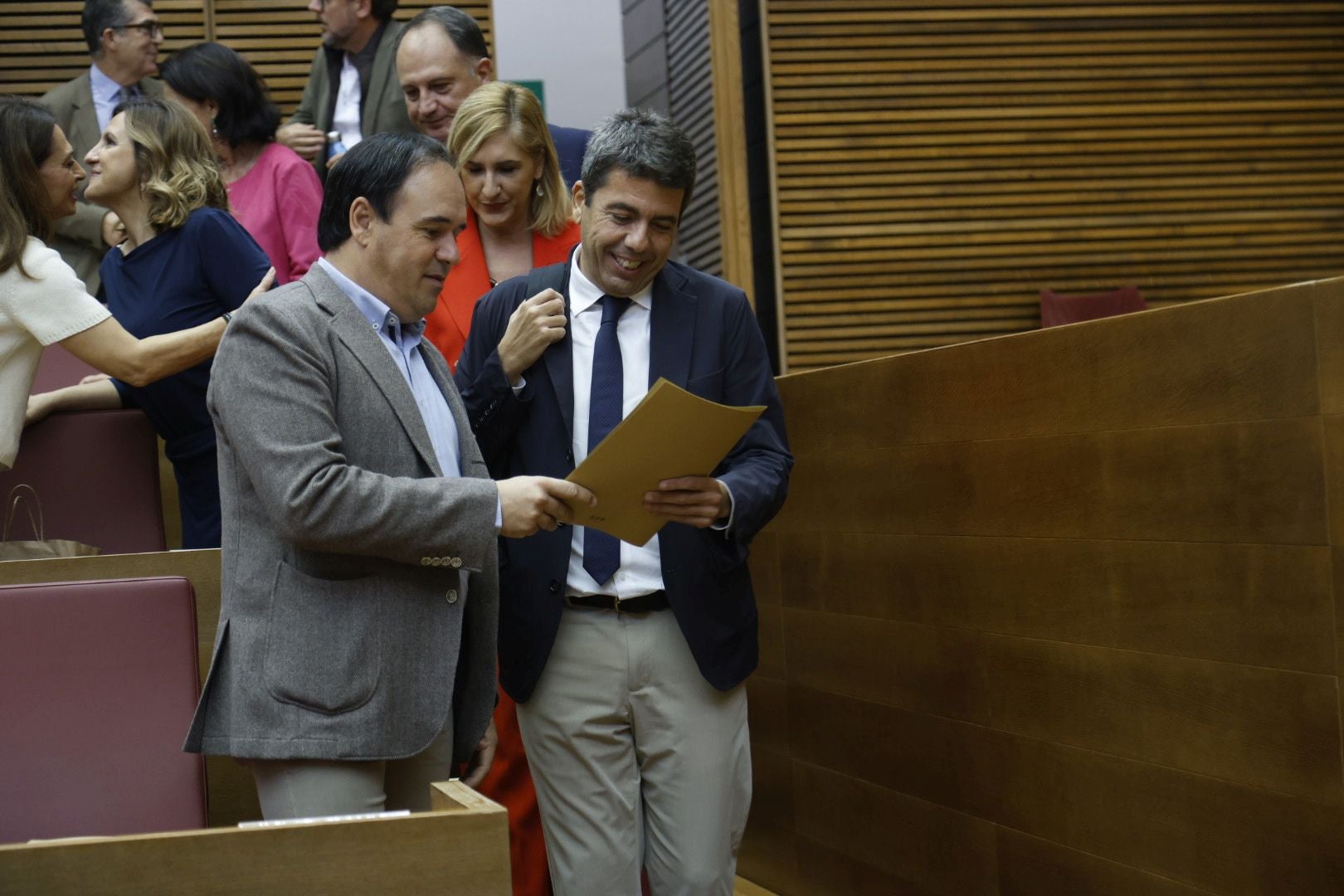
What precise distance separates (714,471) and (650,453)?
0.52 m

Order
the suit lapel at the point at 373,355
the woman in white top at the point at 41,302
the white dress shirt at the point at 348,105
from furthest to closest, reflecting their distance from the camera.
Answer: the white dress shirt at the point at 348,105 < the woman in white top at the point at 41,302 < the suit lapel at the point at 373,355

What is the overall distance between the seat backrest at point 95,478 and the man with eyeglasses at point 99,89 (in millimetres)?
1120

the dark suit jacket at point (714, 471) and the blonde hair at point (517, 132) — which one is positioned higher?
the blonde hair at point (517, 132)

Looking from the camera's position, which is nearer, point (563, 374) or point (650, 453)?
point (650, 453)

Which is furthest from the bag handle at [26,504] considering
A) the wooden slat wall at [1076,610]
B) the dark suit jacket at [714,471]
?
the wooden slat wall at [1076,610]

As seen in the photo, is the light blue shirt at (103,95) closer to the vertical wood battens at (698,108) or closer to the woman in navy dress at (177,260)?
the woman in navy dress at (177,260)

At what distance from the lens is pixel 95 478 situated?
3.00 meters

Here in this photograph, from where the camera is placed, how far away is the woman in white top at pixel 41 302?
2674 millimetres

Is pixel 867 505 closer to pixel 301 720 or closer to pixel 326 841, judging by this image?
pixel 301 720

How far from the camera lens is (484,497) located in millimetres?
1928

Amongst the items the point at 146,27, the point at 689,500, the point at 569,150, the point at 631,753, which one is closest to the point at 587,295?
the point at 689,500

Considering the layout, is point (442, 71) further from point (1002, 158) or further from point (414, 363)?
point (1002, 158)

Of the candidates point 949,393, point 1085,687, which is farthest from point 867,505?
point 1085,687

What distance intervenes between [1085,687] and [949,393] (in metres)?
0.66
